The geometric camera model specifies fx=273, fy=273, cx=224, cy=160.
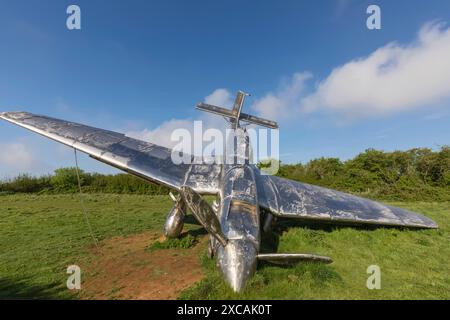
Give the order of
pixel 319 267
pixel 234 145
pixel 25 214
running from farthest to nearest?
1. pixel 25 214
2. pixel 234 145
3. pixel 319 267

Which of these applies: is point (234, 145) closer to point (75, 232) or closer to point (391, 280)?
point (391, 280)

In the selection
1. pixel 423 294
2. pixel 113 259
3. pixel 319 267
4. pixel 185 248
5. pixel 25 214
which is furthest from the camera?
pixel 25 214

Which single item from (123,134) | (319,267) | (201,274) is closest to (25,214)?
(123,134)

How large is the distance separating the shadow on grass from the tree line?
1942cm

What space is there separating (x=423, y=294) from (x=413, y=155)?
26.8 metres

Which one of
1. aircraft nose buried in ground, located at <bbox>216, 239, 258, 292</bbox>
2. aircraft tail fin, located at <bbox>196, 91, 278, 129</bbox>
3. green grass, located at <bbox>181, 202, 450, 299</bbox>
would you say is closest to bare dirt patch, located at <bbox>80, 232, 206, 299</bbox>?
green grass, located at <bbox>181, 202, 450, 299</bbox>

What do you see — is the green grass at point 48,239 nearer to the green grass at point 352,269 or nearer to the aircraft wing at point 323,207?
the green grass at point 352,269

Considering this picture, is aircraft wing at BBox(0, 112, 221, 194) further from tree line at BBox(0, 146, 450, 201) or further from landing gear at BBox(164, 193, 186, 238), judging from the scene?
tree line at BBox(0, 146, 450, 201)

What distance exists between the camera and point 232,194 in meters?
7.72

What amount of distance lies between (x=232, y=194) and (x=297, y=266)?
2.49 metres

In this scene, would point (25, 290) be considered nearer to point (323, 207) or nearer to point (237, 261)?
point (237, 261)

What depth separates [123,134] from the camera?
11.5m

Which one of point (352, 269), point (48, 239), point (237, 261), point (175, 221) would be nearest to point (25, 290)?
point (175, 221)

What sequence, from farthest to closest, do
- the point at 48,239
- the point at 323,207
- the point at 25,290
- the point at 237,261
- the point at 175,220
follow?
the point at 48,239 → the point at 323,207 → the point at 175,220 → the point at 25,290 → the point at 237,261
